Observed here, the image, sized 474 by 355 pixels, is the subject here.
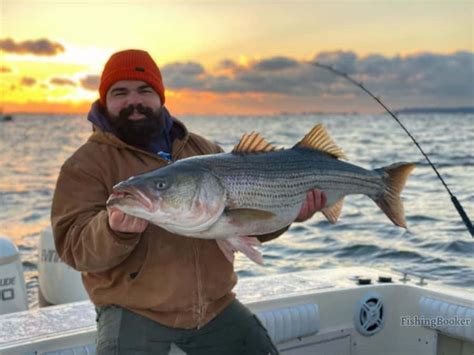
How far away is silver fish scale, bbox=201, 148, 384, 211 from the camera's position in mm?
3268

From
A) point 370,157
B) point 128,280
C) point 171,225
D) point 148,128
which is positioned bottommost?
point 370,157

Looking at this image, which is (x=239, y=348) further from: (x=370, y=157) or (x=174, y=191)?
(x=370, y=157)

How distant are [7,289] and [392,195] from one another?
Answer: 11.2 feet

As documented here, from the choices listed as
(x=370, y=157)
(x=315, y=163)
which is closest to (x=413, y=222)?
(x=315, y=163)

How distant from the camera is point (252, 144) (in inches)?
140

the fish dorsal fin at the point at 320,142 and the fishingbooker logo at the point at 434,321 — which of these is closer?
Answer: the fish dorsal fin at the point at 320,142

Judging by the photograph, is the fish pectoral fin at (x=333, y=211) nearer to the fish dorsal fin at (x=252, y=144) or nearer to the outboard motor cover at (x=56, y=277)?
the fish dorsal fin at (x=252, y=144)

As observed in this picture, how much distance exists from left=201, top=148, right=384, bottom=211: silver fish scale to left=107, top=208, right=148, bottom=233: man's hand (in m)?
0.50

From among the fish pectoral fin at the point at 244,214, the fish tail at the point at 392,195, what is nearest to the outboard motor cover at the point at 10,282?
the fish pectoral fin at the point at 244,214

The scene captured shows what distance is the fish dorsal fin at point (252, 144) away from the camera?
11.5 ft

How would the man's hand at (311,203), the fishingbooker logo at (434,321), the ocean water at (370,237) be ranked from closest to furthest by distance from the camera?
the man's hand at (311,203) → the fishingbooker logo at (434,321) → the ocean water at (370,237)

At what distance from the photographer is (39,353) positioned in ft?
12.6

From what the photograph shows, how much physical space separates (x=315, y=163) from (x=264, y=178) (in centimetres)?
52

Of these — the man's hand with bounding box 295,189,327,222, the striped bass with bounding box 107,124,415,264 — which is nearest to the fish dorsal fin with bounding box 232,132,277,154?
the striped bass with bounding box 107,124,415,264
